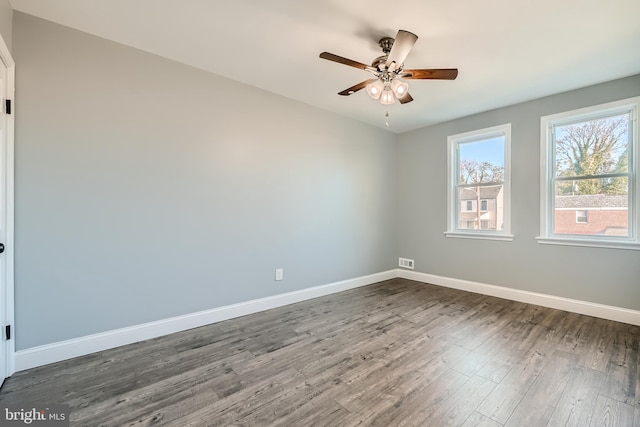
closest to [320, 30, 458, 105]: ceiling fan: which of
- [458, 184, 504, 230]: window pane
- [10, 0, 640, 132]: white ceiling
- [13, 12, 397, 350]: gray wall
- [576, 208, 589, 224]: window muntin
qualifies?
[10, 0, 640, 132]: white ceiling

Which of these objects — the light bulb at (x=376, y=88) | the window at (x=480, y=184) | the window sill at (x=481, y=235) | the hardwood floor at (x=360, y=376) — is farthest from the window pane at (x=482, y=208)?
the light bulb at (x=376, y=88)

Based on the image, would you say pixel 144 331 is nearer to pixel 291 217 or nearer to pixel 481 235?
pixel 291 217

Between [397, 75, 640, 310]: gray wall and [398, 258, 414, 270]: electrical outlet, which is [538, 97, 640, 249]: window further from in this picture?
[398, 258, 414, 270]: electrical outlet

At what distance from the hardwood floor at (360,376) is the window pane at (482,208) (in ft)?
4.56

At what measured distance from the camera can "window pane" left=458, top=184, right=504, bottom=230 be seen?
12.5 ft

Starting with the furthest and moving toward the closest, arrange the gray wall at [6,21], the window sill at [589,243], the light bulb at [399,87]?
the window sill at [589,243] → the light bulb at [399,87] → the gray wall at [6,21]

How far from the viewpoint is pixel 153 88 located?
2.49 metres

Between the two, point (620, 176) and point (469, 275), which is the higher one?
point (620, 176)

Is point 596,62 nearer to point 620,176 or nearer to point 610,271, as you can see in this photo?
point 620,176

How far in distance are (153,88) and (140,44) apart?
35 cm

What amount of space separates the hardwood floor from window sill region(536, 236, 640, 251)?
81 cm

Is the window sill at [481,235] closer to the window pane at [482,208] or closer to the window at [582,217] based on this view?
the window pane at [482,208]

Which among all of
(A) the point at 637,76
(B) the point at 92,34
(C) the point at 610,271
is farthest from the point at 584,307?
(B) the point at 92,34

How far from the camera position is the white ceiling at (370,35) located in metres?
1.92
